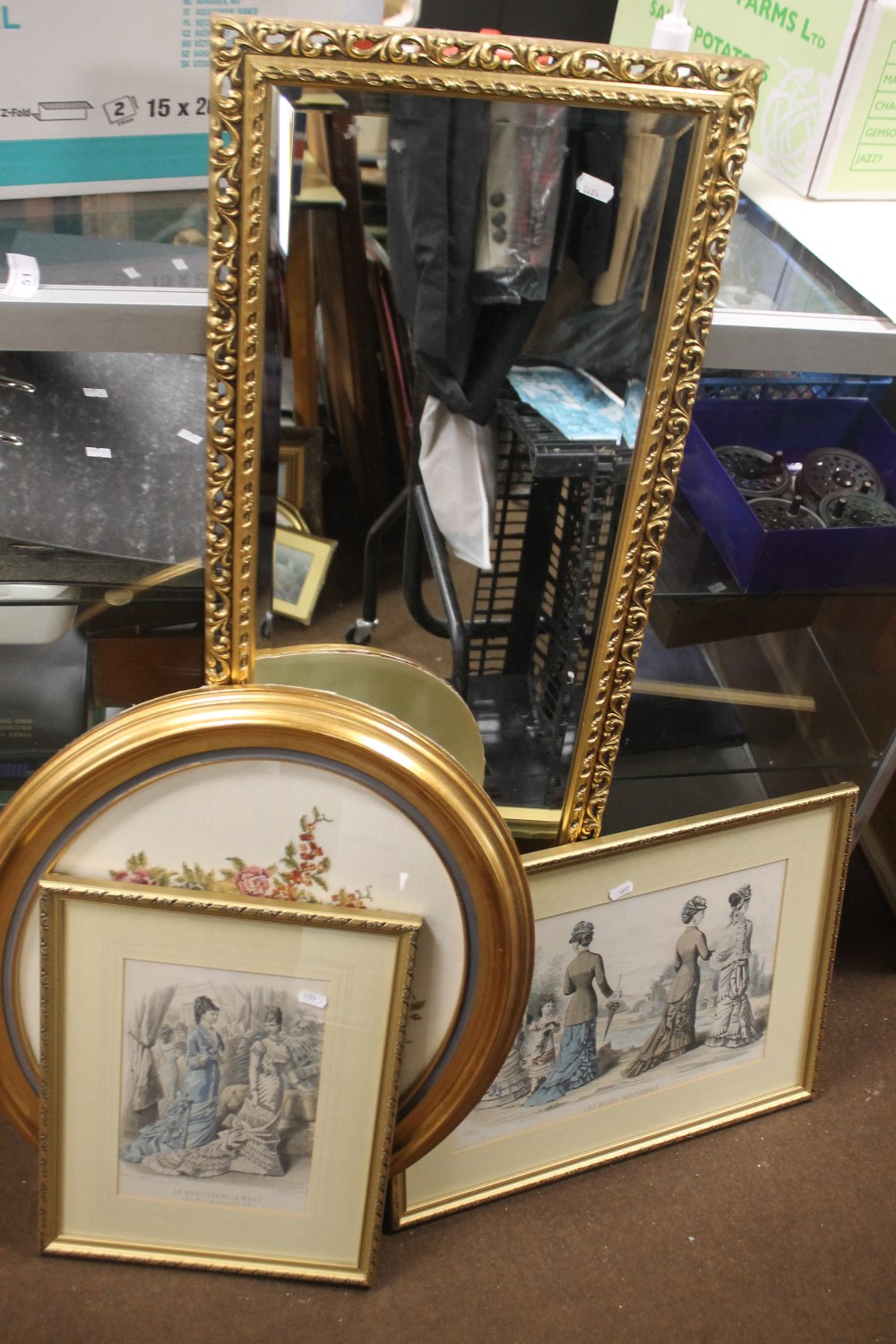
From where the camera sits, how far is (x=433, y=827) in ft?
3.40

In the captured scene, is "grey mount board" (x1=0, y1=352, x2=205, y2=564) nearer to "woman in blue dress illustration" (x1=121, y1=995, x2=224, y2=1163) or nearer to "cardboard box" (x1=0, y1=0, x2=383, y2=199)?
"cardboard box" (x1=0, y1=0, x2=383, y2=199)

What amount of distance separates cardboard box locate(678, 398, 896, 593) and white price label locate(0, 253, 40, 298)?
0.71 m

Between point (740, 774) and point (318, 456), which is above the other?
point (318, 456)

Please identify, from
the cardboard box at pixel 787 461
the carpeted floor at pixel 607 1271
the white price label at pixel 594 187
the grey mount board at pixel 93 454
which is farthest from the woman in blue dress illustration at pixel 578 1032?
the white price label at pixel 594 187

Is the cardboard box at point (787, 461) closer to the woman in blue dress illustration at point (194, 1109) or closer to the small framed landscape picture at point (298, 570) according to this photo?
the small framed landscape picture at point (298, 570)

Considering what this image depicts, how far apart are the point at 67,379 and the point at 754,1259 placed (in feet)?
4.05

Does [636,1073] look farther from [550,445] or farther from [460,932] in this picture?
[550,445]

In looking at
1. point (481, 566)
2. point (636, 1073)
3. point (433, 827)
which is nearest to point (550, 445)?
point (481, 566)

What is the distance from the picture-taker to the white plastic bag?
41.8 inches

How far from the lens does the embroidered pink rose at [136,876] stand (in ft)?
3.47

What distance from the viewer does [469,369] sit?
1018 mm

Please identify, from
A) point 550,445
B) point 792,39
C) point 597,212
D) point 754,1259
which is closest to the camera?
point 597,212

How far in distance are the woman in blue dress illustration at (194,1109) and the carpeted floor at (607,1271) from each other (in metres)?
0.16

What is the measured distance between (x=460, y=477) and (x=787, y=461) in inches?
19.2
